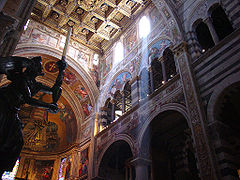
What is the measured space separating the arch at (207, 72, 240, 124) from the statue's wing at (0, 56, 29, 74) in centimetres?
555

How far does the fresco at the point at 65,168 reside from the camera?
14736mm

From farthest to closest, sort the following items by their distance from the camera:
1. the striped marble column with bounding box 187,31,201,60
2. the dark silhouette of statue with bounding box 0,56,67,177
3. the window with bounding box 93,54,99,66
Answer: the window with bounding box 93,54,99,66
the striped marble column with bounding box 187,31,201,60
the dark silhouette of statue with bounding box 0,56,67,177

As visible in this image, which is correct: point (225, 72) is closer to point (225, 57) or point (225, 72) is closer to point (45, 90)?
point (225, 57)

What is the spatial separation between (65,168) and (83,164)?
2.68m

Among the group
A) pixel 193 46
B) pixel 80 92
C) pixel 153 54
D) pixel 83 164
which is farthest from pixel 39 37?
pixel 193 46

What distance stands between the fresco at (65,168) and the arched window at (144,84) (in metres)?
7.26

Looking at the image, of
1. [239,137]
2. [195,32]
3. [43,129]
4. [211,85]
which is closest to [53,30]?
[43,129]

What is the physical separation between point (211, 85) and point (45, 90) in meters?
5.32

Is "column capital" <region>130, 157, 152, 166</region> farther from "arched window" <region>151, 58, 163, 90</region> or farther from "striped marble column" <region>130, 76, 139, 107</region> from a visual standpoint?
"arched window" <region>151, 58, 163, 90</region>

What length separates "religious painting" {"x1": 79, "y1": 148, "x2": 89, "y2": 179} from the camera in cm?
1261

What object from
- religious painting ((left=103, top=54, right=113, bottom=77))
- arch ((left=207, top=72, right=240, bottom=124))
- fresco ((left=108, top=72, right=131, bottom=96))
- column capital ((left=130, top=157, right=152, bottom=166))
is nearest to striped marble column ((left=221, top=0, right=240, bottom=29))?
arch ((left=207, top=72, right=240, bottom=124))

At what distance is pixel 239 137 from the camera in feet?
29.1

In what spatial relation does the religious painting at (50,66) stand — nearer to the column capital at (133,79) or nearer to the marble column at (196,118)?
the column capital at (133,79)

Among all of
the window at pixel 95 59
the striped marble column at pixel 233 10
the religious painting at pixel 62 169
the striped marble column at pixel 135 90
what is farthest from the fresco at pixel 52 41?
the striped marble column at pixel 233 10
